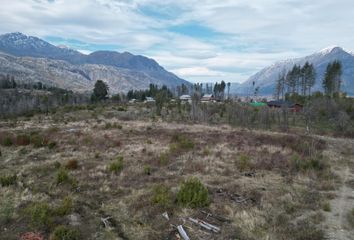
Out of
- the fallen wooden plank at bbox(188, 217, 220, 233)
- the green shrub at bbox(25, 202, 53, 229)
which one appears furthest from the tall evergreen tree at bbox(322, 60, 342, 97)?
the green shrub at bbox(25, 202, 53, 229)

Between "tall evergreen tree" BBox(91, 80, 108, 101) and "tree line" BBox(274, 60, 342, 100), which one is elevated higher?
"tree line" BBox(274, 60, 342, 100)

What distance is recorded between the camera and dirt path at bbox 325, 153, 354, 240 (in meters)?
9.33

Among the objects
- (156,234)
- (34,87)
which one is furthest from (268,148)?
(34,87)

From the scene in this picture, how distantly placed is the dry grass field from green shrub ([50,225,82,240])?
3cm

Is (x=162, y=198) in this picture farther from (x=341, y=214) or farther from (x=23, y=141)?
(x=23, y=141)

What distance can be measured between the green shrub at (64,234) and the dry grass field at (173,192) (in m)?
0.03

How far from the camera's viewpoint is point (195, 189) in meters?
11.7

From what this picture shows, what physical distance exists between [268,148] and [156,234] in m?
15.6

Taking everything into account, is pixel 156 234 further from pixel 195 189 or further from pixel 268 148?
pixel 268 148

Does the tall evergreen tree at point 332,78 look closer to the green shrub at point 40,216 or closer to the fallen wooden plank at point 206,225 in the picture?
the fallen wooden plank at point 206,225

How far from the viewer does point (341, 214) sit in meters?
10.9

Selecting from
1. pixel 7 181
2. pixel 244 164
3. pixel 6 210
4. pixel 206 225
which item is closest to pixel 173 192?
pixel 206 225

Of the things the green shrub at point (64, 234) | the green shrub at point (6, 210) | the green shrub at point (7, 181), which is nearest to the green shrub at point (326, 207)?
the green shrub at point (64, 234)

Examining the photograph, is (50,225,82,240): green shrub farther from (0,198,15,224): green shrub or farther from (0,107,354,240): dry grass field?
(0,198,15,224): green shrub
